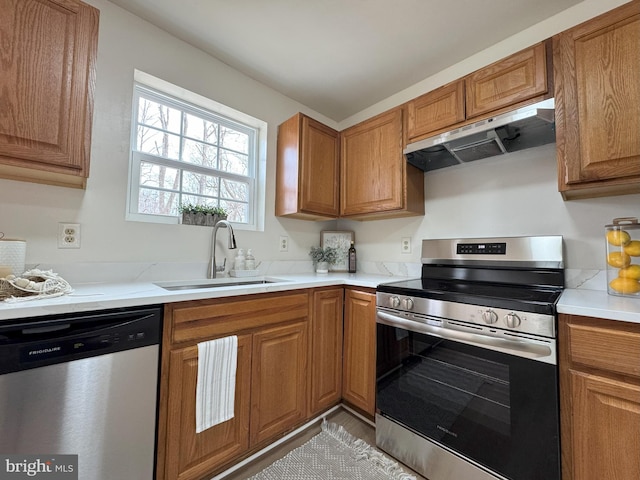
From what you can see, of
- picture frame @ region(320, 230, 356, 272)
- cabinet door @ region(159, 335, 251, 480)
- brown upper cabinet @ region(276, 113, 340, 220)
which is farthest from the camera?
picture frame @ region(320, 230, 356, 272)

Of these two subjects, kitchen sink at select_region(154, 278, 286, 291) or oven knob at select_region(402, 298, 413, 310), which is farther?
kitchen sink at select_region(154, 278, 286, 291)

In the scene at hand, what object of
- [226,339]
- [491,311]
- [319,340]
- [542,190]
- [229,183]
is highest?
[229,183]

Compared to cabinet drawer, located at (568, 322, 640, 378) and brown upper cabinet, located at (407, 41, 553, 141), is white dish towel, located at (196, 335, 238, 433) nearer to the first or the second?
cabinet drawer, located at (568, 322, 640, 378)

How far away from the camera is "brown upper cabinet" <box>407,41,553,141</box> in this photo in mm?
1394

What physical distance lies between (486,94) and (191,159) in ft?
6.44

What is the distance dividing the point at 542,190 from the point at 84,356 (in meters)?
2.37

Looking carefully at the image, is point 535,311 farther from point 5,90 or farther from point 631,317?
point 5,90

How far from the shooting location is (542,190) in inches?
62.8

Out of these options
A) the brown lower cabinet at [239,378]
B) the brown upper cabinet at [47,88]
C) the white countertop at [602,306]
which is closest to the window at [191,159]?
the brown upper cabinet at [47,88]

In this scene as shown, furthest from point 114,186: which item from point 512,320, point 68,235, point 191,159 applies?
point 512,320

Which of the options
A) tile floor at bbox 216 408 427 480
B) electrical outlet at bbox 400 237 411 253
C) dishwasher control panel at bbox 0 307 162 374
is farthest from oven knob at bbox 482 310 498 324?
dishwasher control panel at bbox 0 307 162 374

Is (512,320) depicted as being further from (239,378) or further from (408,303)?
(239,378)

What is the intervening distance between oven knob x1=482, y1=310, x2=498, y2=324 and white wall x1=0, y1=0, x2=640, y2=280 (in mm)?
765

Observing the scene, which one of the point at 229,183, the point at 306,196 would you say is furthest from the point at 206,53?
the point at 306,196
